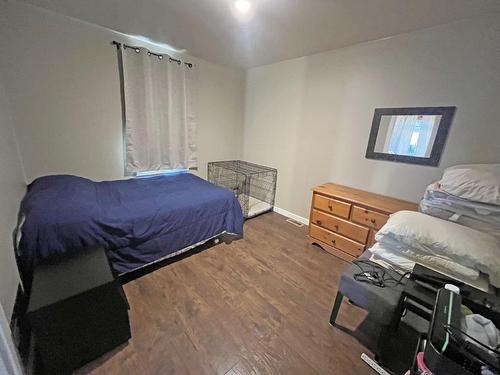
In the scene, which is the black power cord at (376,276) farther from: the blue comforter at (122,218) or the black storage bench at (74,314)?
the black storage bench at (74,314)

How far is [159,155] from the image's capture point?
2828 millimetres

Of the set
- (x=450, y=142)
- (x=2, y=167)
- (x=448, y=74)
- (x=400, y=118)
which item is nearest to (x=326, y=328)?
(x=450, y=142)

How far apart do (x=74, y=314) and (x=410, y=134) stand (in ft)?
9.70

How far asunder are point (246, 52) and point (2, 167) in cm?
263

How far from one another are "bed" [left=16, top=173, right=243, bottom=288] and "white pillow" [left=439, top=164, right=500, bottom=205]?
6.30 ft

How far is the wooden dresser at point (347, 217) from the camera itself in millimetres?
2041

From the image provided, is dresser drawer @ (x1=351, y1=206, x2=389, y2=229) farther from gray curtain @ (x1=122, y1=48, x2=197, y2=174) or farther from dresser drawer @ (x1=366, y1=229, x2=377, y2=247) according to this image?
gray curtain @ (x1=122, y1=48, x2=197, y2=174)

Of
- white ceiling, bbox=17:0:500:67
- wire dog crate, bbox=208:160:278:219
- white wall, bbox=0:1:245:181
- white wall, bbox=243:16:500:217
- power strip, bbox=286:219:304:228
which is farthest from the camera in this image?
wire dog crate, bbox=208:160:278:219

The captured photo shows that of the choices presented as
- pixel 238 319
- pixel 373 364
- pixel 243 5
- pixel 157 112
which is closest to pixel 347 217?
pixel 373 364

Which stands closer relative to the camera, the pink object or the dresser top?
the pink object

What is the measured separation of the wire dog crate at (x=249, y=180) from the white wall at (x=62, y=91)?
1.51m

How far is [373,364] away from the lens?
126 cm

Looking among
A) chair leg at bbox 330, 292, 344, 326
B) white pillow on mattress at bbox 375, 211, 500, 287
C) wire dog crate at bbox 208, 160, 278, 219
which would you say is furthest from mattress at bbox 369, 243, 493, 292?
wire dog crate at bbox 208, 160, 278, 219

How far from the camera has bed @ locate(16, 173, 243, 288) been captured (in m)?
1.41
